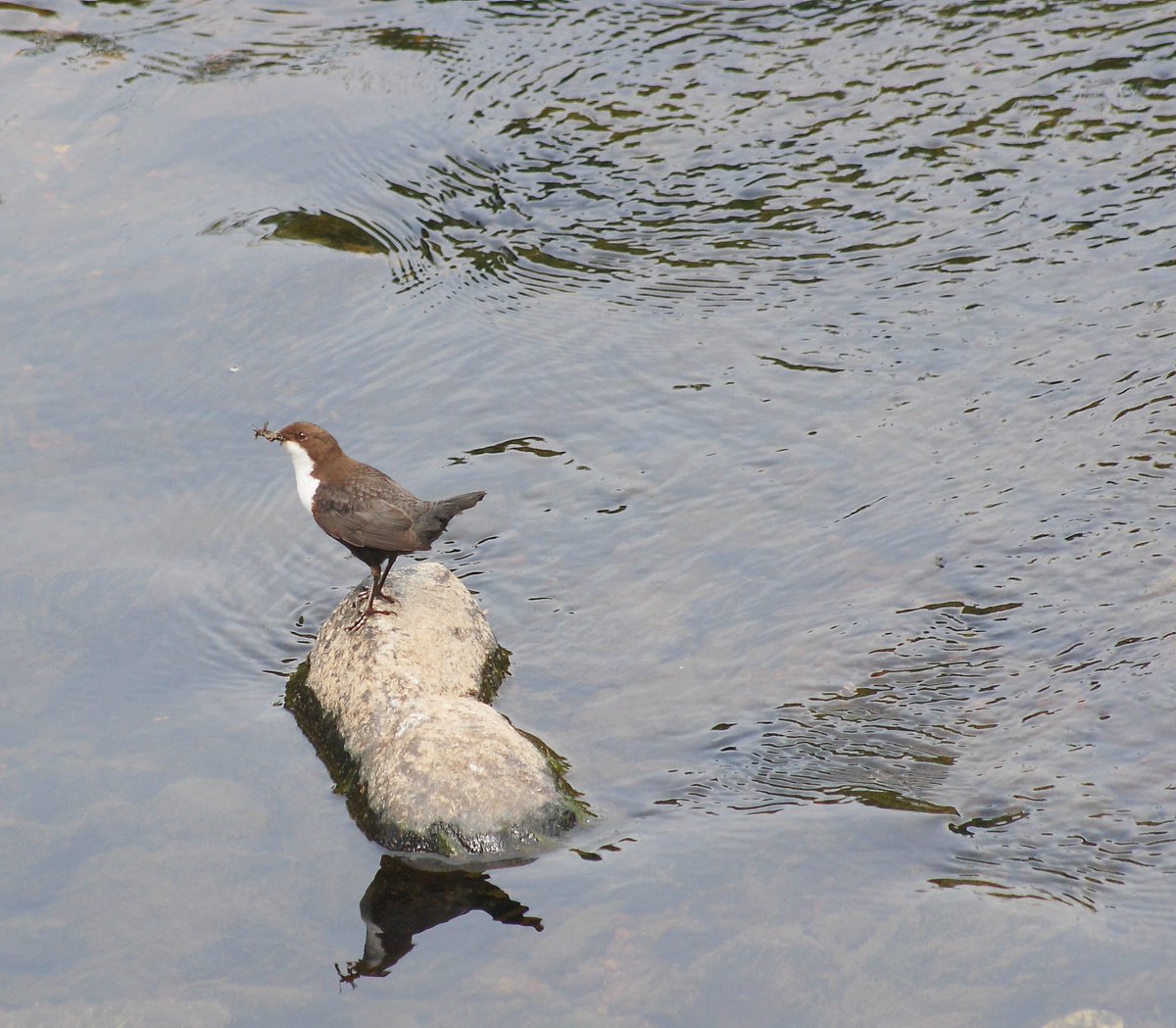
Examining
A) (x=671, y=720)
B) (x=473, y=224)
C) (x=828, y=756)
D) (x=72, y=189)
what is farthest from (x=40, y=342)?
(x=828, y=756)

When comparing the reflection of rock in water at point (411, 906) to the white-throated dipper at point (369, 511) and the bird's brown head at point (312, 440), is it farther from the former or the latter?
the bird's brown head at point (312, 440)

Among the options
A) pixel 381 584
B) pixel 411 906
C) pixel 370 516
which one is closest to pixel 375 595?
pixel 381 584

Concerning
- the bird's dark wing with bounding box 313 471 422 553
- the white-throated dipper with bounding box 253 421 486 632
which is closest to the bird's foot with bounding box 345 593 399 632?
the white-throated dipper with bounding box 253 421 486 632

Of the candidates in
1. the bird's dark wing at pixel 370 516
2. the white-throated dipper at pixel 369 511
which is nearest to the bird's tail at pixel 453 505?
the white-throated dipper at pixel 369 511

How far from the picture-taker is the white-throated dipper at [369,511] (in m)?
5.63

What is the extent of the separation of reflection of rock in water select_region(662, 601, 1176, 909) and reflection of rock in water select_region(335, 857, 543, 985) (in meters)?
0.77

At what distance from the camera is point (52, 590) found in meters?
6.30

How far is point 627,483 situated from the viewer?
6.93m

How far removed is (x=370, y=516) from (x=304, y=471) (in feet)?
1.93

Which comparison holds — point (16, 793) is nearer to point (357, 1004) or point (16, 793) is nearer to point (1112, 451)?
point (357, 1004)

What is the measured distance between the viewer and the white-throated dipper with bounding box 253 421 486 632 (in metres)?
5.63

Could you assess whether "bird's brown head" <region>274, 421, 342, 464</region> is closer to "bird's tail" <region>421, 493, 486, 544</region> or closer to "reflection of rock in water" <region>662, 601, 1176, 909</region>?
"bird's tail" <region>421, 493, 486, 544</region>

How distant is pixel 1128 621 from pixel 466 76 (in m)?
6.37

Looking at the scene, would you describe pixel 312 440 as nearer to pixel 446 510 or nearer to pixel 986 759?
pixel 446 510
